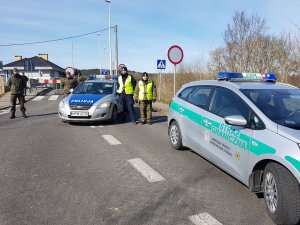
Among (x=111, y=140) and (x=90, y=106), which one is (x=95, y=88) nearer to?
(x=90, y=106)

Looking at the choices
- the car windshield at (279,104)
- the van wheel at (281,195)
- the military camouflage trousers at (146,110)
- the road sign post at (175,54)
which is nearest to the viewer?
the van wheel at (281,195)

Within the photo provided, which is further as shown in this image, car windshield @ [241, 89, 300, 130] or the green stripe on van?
car windshield @ [241, 89, 300, 130]

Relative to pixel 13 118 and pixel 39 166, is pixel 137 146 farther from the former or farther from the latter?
pixel 13 118

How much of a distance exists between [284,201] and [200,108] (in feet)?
7.96

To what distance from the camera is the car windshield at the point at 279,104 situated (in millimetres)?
3793

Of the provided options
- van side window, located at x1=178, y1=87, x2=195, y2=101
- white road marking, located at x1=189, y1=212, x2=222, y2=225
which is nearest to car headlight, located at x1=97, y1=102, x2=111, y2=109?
van side window, located at x1=178, y1=87, x2=195, y2=101

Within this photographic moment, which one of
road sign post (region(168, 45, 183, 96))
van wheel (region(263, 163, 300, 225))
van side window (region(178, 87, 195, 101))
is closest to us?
van wheel (region(263, 163, 300, 225))

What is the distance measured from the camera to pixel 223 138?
4.44 metres

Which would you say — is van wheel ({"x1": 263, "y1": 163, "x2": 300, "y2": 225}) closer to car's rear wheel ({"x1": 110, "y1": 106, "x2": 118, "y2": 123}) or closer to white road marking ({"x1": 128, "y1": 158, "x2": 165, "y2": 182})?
white road marking ({"x1": 128, "y1": 158, "x2": 165, "y2": 182})

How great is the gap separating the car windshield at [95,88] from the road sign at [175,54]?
8.47ft

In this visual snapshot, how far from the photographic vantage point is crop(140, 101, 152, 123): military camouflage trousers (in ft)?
33.3

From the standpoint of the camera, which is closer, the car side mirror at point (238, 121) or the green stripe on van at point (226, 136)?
the green stripe on van at point (226, 136)

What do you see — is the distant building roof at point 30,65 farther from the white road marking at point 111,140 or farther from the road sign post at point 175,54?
the white road marking at point 111,140

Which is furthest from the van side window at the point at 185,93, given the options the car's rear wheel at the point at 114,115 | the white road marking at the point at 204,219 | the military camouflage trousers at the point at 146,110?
the car's rear wheel at the point at 114,115
